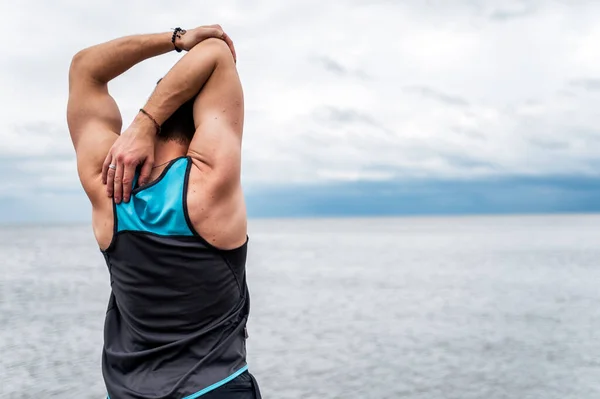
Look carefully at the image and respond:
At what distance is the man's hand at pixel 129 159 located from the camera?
203cm

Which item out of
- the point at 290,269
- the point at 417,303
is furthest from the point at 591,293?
the point at 290,269

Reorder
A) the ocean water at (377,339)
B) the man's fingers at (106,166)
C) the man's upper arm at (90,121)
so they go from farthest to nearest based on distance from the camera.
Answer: the ocean water at (377,339) < the man's upper arm at (90,121) < the man's fingers at (106,166)

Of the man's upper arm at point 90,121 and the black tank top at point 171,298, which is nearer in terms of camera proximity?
the black tank top at point 171,298

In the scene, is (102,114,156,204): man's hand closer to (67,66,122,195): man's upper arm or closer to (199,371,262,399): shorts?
(67,66,122,195): man's upper arm

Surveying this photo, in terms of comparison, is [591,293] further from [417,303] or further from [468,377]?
[468,377]

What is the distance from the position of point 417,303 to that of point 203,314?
13583 millimetres

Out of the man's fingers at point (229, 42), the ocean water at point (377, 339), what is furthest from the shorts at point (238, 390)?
the ocean water at point (377, 339)

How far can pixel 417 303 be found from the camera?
15.2m

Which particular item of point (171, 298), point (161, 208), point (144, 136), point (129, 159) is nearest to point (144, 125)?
point (144, 136)

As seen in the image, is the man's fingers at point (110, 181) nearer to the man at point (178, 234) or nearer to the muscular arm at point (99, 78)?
the man at point (178, 234)

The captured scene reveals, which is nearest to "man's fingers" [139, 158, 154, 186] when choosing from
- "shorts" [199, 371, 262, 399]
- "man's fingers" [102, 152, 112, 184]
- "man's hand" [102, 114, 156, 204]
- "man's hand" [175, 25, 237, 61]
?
"man's hand" [102, 114, 156, 204]

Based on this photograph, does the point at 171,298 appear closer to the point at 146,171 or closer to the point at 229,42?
the point at 146,171

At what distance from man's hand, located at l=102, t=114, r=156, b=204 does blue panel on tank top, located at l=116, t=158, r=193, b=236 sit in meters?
0.04

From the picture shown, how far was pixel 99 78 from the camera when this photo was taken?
2383 millimetres
